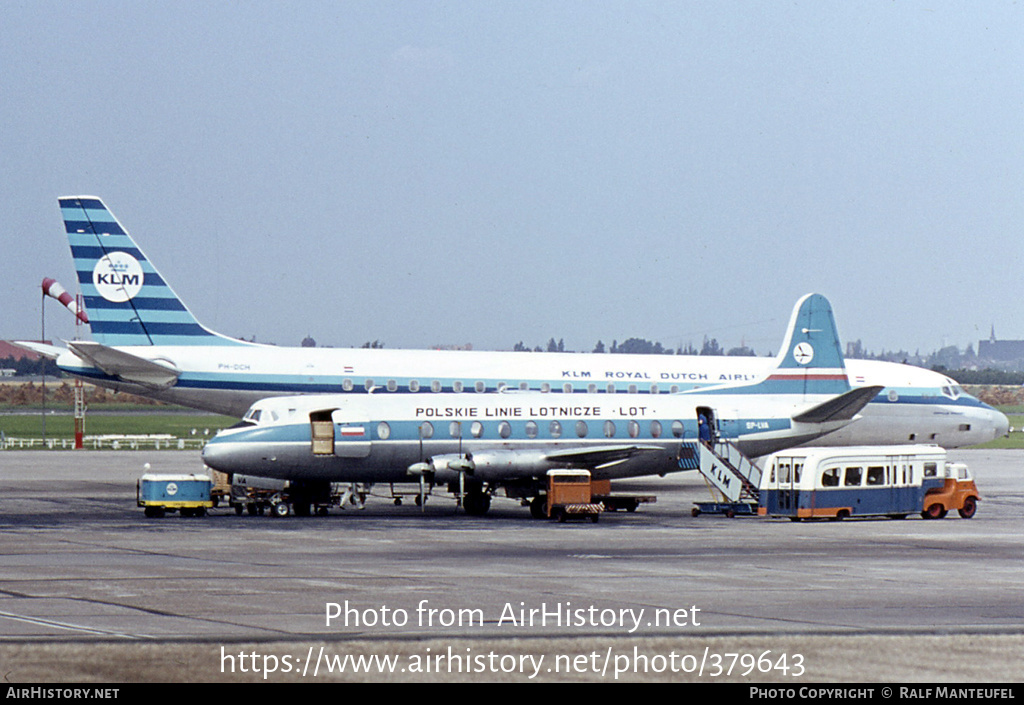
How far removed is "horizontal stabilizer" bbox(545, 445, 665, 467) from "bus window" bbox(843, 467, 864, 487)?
6.59 metres

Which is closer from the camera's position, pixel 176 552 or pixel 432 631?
pixel 432 631

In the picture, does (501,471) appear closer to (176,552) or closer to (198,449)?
(176,552)

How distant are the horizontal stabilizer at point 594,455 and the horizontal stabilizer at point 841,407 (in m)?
5.73

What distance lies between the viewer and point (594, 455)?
40156 mm

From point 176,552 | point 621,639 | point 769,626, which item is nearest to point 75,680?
point 621,639

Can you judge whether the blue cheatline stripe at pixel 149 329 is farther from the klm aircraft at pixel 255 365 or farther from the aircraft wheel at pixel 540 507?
the aircraft wheel at pixel 540 507

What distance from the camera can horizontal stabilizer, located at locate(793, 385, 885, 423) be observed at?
4191 cm

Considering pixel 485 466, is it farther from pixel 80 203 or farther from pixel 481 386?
pixel 80 203

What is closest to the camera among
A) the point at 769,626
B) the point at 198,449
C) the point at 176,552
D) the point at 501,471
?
the point at 769,626

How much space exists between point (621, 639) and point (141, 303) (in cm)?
4010

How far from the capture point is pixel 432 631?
661 inches

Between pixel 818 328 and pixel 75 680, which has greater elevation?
pixel 818 328

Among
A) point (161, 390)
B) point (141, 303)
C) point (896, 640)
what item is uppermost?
point (141, 303)
